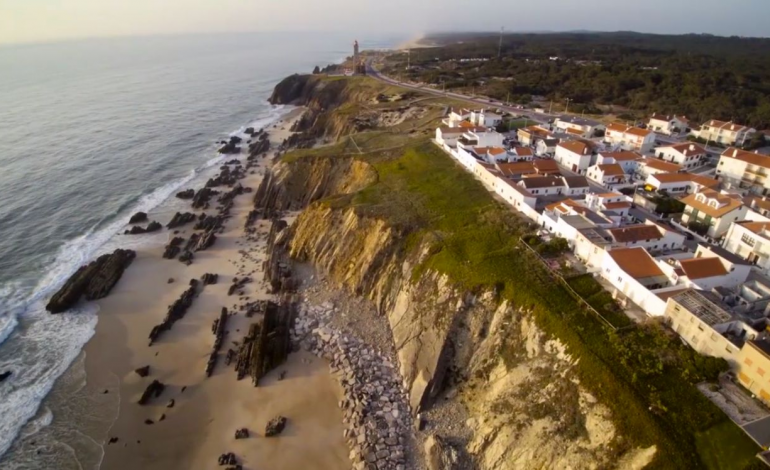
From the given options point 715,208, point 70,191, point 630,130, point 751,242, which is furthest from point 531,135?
point 70,191

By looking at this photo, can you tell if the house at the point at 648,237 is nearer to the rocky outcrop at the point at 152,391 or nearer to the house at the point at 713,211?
the house at the point at 713,211

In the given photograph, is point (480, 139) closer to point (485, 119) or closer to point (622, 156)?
point (485, 119)

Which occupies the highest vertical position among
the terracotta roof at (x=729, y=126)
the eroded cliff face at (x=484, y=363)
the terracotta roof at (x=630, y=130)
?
the terracotta roof at (x=630, y=130)

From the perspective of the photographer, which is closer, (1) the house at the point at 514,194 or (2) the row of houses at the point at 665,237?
(2) the row of houses at the point at 665,237

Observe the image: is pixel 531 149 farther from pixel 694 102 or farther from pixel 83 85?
pixel 83 85

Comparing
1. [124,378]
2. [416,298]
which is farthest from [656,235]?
[124,378]

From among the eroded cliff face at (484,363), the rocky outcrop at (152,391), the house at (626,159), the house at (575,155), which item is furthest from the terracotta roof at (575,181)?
the rocky outcrop at (152,391)

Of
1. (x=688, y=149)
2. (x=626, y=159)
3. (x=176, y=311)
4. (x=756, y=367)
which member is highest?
(x=688, y=149)

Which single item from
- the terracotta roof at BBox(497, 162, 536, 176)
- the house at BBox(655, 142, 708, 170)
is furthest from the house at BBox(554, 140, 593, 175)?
the house at BBox(655, 142, 708, 170)
